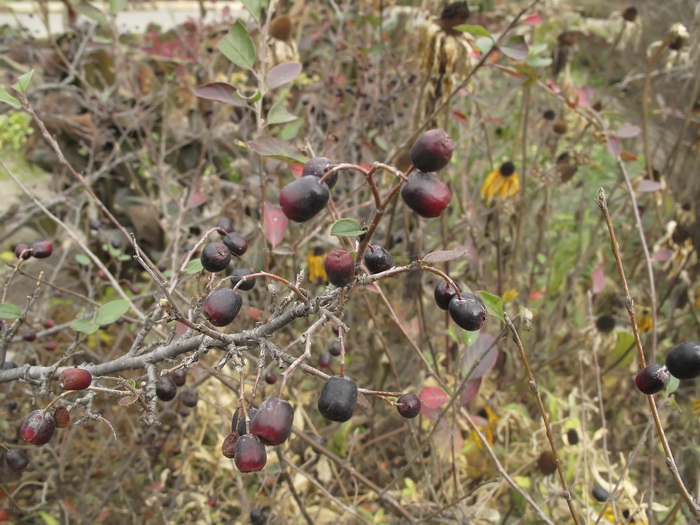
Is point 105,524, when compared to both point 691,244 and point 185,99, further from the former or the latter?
point 691,244

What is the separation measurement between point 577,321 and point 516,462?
701 mm

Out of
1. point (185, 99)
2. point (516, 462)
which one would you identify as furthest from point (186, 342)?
point (185, 99)

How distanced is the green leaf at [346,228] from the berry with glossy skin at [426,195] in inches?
3.1

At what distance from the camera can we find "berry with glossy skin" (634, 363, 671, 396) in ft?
1.98

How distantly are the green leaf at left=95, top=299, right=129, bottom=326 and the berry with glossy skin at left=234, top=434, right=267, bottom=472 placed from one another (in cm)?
38

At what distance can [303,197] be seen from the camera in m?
0.51

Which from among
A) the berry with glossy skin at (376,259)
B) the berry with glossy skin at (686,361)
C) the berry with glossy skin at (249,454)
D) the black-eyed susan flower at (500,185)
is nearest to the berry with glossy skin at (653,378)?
the berry with glossy skin at (686,361)

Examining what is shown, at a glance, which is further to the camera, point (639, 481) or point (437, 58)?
point (639, 481)

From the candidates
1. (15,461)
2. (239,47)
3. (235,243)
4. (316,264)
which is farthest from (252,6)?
(316,264)

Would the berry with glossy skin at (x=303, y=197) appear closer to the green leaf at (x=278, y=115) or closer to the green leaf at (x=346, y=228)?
the green leaf at (x=346, y=228)

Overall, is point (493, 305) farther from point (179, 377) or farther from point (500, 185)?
point (500, 185)

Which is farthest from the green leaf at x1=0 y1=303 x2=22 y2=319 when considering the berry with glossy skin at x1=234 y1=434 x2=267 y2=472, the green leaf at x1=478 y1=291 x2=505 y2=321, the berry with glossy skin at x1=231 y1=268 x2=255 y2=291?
the green leaf at x1=478 y1=291 x2=505 y2=321

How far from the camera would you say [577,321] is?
2.05m

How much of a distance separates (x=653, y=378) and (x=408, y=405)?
275 millimetres
